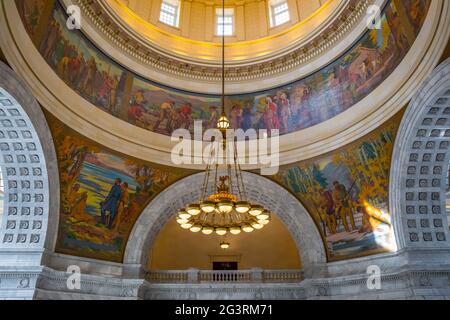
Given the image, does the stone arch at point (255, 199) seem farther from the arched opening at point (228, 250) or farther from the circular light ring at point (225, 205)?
the circular light ring at point (225, 205)

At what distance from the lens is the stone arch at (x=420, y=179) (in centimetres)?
1142

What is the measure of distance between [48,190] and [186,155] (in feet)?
19.9

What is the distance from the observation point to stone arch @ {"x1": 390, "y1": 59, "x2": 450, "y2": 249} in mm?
11422

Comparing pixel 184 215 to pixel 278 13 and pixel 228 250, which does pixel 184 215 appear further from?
pixel 278 13

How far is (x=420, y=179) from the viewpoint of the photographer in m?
12.3

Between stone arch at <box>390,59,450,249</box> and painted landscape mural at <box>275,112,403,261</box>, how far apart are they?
17.4 inches

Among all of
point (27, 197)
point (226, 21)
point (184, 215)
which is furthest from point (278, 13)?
point (27, 197)

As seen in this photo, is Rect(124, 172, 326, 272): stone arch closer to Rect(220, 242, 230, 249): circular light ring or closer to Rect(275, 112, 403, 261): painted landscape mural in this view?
Rect(275, 112, 403, 261): painted landscape mural

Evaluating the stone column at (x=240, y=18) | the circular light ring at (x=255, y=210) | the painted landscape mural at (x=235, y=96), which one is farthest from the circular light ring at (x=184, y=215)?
the stone column at (x=240, y=18)

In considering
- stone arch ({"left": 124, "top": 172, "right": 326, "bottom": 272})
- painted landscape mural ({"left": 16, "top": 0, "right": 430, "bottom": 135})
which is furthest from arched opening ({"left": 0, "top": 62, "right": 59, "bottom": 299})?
stone arch ({"left": 124, "top": 172, "right": 326, "bottom": 272})

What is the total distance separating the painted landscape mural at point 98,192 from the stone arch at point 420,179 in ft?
28.8

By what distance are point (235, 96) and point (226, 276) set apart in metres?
8.18

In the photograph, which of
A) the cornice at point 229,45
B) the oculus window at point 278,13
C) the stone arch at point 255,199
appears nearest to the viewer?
the cornice at point 229,45
